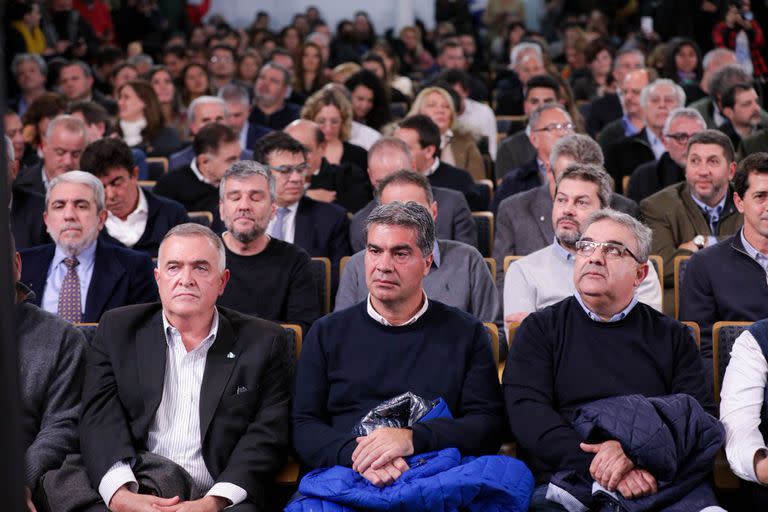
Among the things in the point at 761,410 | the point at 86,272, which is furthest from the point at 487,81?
the point at 761,410

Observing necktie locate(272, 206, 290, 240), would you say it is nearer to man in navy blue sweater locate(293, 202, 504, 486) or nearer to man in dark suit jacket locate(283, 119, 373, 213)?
man in dark suit jacket locate(283, 119, 373, 213)

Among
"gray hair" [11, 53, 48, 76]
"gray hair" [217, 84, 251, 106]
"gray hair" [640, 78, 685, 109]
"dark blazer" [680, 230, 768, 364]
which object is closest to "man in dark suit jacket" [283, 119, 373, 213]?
"gray hair" [217, 84, 251, 106]

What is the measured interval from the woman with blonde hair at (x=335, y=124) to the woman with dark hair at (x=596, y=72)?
11.8 ft

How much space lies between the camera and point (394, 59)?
1073cm

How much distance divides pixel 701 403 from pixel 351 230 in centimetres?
218

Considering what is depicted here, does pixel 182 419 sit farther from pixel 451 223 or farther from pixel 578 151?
pixel 578 151

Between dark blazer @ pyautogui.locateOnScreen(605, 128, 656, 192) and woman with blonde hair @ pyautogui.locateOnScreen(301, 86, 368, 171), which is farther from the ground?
woman with blonde hair @ pyautogui.locateOnScreen(301, 86, 368, 171)

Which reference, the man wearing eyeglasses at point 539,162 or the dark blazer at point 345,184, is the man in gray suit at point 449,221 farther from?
the dark blazer at point 345,184

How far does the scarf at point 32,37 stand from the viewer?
9703 mm

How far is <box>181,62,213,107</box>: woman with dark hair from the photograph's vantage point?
860 centimetres

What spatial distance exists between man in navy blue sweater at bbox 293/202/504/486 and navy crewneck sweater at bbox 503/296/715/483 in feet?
0.34

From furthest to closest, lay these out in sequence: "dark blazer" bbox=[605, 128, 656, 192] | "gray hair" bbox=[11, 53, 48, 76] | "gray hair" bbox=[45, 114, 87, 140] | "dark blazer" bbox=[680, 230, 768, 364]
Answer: "gray hair" bbox=[11, 53, 48, 76] → "dark blazer" bbox=[605, 128, 656, 192] → "gray hair" bbox=[45, 114, 87, 140] → "dark blazer" bbox=[680, 230, 768, 364]

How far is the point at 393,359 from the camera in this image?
2.95 meters

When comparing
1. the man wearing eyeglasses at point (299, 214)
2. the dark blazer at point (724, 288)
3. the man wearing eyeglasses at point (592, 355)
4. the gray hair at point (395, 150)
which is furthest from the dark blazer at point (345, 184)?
the man wearing eyeglasses at point (592, 355)
